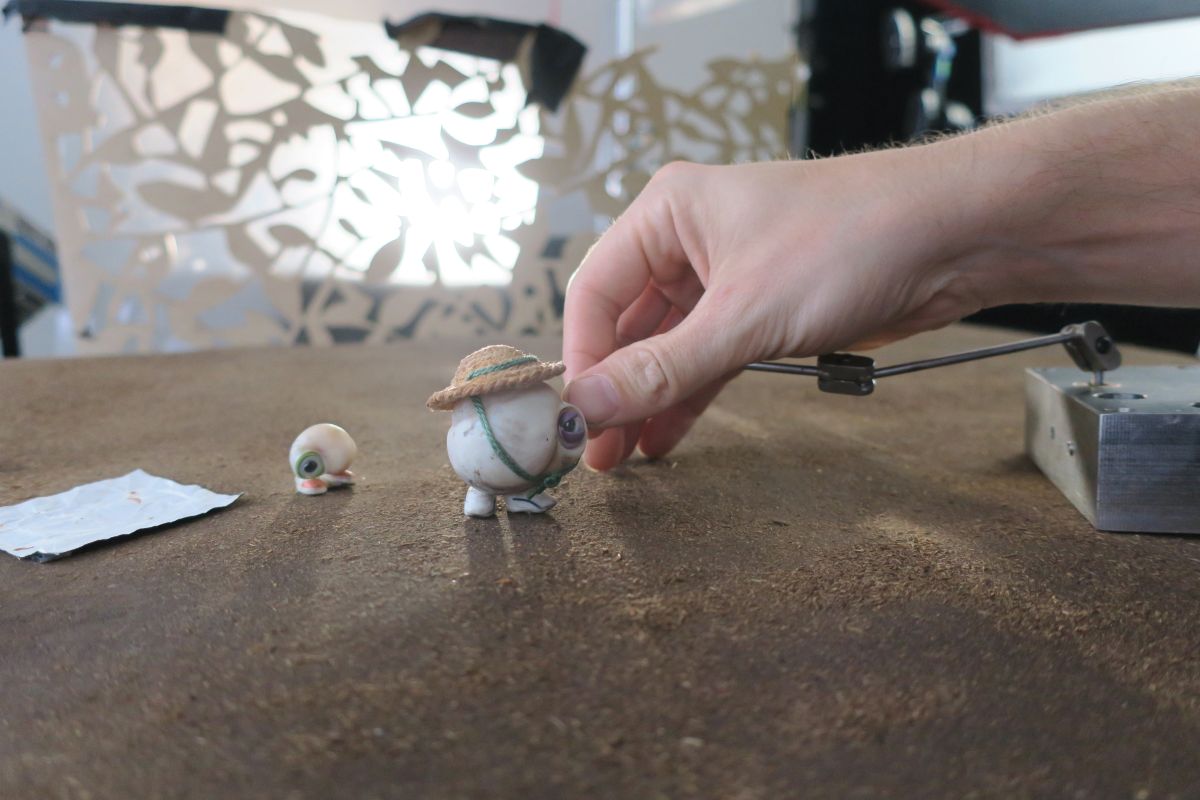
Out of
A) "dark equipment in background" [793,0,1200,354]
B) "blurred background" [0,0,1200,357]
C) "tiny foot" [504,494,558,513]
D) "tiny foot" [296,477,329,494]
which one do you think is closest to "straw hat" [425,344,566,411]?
"tiny foot" [504,494,558,513]

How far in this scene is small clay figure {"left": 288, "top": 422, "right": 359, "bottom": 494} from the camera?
821mm

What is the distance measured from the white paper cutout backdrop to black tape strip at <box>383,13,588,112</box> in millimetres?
45

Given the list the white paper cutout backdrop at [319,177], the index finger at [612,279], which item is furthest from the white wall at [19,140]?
the index finger at [612,279]

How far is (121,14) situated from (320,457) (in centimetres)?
201

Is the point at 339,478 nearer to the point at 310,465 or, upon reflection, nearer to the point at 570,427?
the point at 310,465

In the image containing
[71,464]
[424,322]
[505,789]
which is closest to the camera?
[505,789]

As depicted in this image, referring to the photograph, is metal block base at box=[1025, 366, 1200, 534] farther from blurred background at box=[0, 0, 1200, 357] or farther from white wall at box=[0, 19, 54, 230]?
white wall at box=[0, 19, 54, 230]

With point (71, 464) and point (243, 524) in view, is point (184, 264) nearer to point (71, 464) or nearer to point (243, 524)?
point (71, 464)

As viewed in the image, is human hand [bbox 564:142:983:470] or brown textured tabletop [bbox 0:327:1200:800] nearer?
brown textured tabletop [bbox 0:327:1200:800]

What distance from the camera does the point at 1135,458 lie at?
708 mm

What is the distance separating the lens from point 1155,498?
2.36 feet

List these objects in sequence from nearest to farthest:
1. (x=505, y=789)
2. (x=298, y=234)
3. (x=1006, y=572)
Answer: (x=505, y=789)
(x=1006, y=572)
(x=298, y=234)

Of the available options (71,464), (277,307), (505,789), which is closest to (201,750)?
(505,789)

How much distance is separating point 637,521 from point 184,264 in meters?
2.39
